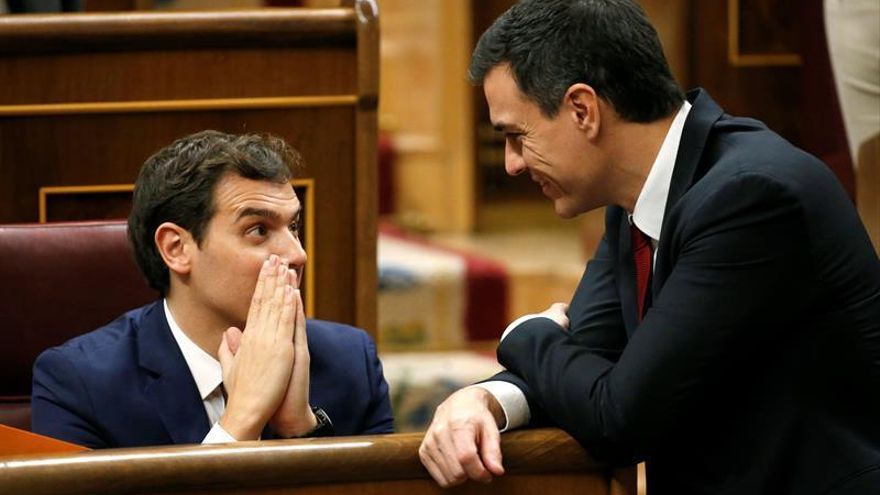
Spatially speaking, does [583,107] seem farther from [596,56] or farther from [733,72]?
[733,72]

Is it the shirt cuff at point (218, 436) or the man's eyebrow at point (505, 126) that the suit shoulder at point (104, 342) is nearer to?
the shirt cuff at point (218, 436)

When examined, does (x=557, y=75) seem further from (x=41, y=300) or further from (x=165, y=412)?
(x=41, y=300)

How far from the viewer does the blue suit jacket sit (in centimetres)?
207

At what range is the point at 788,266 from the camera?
5.67ft

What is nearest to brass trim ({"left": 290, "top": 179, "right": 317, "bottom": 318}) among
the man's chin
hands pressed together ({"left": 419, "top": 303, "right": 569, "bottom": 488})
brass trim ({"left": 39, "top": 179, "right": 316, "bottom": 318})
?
brass trim ({"left": 39, "top": 179, "right": 316, "bottom": 318})

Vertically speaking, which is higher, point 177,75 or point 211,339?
point 177,75

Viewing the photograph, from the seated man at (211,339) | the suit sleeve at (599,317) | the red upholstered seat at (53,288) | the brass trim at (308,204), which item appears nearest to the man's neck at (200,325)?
the seated man at (211,339)

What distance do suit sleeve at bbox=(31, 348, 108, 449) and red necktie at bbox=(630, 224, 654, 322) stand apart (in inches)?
29.4

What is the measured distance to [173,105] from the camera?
2.93 m

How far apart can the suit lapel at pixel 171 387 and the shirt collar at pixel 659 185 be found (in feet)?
2.16

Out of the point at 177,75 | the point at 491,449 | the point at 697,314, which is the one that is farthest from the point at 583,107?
the point at 177,75

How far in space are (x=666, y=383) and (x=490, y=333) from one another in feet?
9.20

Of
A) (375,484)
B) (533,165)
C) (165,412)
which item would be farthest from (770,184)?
(165,412)

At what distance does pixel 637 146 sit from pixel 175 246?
70 centimetres
